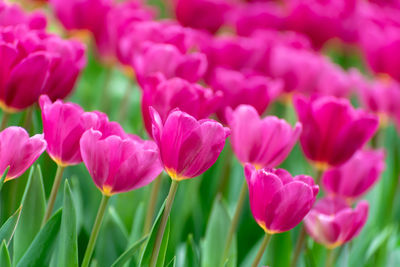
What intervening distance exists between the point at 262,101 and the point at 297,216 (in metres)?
0.41

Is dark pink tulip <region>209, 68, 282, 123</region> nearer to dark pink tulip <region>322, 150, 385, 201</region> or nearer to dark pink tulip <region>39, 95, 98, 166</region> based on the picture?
dark pink tulip <region>322, 150, 385, 201</region>

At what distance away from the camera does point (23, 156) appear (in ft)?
2.51

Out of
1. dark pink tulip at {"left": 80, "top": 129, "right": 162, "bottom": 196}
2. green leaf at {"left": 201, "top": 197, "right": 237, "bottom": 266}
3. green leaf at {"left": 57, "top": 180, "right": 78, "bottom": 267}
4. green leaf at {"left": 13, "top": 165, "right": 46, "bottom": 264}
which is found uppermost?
dark pink tulip at {"left": 80, "top": 129, "right": 162, "bottom": 196}

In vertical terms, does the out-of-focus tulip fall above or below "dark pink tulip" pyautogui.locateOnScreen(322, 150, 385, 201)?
above

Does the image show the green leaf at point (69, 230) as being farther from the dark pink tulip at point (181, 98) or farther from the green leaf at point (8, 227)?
the dark pink tulip at point (181, 98)

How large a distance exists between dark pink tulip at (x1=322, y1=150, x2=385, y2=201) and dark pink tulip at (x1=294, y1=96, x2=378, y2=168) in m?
0.04

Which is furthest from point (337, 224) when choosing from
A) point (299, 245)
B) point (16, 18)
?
point (16, 18)

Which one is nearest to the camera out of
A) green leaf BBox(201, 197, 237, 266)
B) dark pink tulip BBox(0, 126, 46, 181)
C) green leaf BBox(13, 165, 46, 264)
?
dark pink tulip BBox(0, 126, 46, 181)

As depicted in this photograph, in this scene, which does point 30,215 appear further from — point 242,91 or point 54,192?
point 242,91

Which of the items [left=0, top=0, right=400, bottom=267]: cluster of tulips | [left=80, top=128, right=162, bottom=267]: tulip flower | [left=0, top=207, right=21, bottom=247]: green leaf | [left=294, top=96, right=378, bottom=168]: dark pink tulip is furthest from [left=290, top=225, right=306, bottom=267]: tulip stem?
[left=0, top=207, right=21, bottom=247]: green leaf

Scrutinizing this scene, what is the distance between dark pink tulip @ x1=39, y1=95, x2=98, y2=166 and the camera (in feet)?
2.65

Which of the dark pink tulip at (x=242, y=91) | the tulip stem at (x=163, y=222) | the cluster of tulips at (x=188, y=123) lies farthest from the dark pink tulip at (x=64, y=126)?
the dark pink tulip at (x=242, y=91)

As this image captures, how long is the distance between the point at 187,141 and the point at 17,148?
0.19 m

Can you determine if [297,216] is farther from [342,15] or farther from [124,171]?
[342,15]
